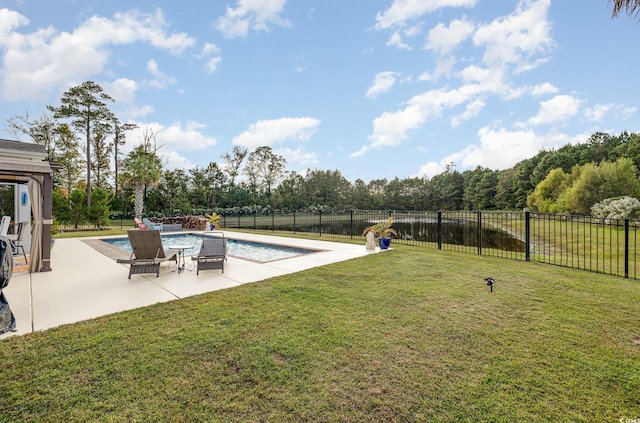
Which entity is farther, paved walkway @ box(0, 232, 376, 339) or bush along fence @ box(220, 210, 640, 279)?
bush along fence @ box(220, 210, 640, 279)

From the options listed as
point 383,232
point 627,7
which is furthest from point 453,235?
point 627,7

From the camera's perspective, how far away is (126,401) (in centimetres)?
188

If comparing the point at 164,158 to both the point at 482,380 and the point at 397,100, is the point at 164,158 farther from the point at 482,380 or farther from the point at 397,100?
the point at 482,380

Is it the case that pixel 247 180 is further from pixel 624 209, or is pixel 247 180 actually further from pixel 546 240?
pixel 624 209

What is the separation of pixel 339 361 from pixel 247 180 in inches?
1533

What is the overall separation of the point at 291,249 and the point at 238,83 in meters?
10.8

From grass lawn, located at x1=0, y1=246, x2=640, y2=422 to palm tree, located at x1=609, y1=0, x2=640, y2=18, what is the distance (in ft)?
9.25

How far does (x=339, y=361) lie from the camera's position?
93.2 inches

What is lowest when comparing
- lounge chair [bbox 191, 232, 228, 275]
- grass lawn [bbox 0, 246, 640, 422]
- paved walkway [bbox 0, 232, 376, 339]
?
grass lawn [bbox 0, 246, 640, 422]

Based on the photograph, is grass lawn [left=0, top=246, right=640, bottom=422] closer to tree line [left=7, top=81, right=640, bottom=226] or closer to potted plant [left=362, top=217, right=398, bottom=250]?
potted plant [left=362, top=217, right=398, bottom=250]

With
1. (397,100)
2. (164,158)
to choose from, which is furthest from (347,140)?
(164,158)

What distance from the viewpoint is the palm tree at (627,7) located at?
2.23 metres

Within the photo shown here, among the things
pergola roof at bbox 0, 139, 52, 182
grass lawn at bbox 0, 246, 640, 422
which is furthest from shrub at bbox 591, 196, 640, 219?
pergola roof at bbox 0, 139, 52, 182

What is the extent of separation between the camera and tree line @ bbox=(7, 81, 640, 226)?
2197cm
